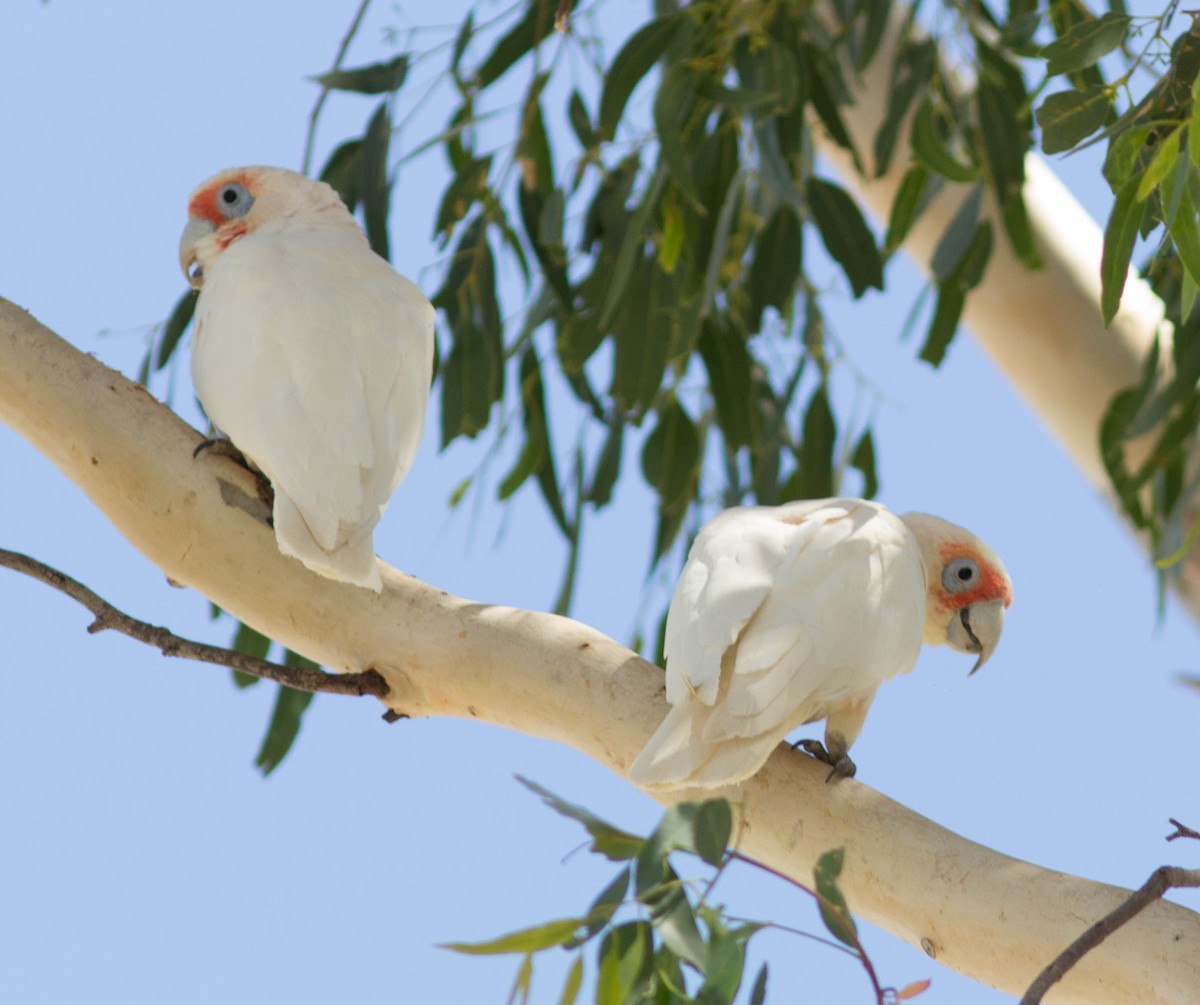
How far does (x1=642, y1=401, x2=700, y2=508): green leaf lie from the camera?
81.3 inches

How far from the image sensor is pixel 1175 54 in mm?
981

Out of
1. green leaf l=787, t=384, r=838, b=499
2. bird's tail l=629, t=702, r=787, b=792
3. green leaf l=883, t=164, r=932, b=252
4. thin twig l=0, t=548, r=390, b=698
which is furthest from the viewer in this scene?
green leaf l=787, t=384, r=838, b=499

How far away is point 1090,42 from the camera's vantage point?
1020 mm

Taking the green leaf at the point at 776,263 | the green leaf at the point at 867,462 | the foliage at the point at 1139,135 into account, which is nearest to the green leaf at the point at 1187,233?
the foliage at the point at 1139,135

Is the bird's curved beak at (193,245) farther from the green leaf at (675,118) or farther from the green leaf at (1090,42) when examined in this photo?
the green leaf at (1090,42)

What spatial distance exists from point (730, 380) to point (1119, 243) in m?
1.03

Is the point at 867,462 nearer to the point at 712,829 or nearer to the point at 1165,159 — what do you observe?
the point at 1165,159

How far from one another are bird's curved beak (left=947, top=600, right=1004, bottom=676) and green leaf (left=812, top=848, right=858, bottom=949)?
84 centimetres

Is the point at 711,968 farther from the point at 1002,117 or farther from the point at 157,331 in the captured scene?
the point at 1002,117

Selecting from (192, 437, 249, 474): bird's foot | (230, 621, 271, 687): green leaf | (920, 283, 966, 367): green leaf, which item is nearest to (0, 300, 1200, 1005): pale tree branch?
(192, 437, 249, 474): bird's foot

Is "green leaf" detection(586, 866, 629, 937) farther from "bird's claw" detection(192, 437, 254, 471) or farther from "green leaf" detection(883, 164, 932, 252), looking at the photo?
"green leaf" detection(883, 164, 932, 252)

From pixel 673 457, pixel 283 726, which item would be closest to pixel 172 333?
pixel 283 726

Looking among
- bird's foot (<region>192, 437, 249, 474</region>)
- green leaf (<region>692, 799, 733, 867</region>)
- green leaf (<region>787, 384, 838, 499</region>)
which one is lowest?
green leaf (<region>692, 799, 733, 867</region>)

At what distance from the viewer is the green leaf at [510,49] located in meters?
1.83
